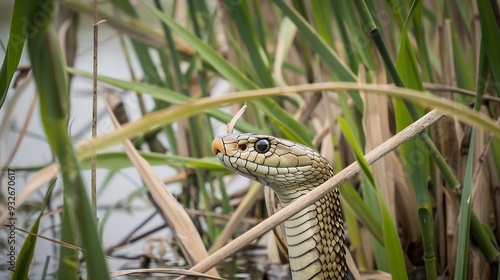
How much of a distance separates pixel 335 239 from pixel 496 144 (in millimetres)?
806

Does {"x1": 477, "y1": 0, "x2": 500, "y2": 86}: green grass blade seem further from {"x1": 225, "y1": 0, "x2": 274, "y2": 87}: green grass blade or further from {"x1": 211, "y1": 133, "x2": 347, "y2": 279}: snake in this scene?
{"x1": 225, "y1": 0, "x2": 274, "y2": 87}: green grass blade

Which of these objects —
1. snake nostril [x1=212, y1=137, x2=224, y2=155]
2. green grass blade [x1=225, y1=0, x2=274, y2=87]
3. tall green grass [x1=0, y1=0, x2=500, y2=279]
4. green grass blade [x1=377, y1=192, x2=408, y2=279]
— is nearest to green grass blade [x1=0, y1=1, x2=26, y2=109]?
tall green grass [x1=0, y1=0, x2=500, y2=279]

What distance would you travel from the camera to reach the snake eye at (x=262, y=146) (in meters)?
2.27

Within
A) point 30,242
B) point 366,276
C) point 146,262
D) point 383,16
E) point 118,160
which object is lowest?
point 366,276

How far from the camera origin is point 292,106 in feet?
13.8

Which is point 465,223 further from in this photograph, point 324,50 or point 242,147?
point 324,50

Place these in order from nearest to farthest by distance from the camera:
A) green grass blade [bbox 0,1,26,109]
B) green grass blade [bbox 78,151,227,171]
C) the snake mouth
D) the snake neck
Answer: green grass blade [bbox 0,1,26,109]
the snake mouth
the snake neck
green grass blade [bbox 78,151,227,171]

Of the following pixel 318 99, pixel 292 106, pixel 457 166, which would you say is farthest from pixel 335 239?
pixel 292 106

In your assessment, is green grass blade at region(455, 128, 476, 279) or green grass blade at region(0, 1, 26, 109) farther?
green grass blade at region(455, 128, 476, 279)

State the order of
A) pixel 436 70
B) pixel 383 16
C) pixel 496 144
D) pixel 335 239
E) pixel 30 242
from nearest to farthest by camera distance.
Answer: pixel 30 242 → pixel 335 239 → pixel 496 144 → pixel 383 16 → pixel 436 70

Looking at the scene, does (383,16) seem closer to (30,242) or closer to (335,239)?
(335,239)

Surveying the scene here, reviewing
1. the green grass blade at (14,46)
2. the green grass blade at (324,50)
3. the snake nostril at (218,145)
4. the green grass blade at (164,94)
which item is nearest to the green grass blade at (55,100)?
the green grass blade at (14,46)

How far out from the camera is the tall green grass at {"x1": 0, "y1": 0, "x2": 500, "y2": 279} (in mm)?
1467

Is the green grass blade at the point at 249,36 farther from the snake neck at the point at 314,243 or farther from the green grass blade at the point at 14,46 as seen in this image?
the green grass blade at the point at 14,46
